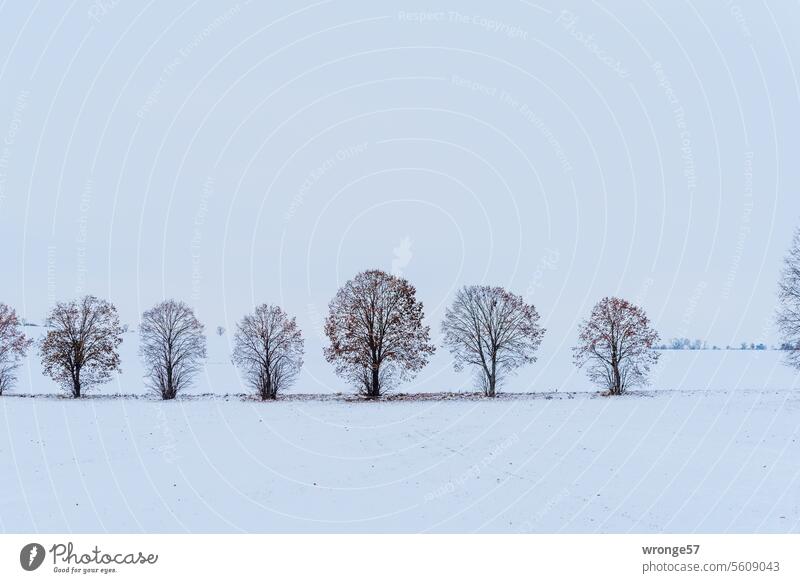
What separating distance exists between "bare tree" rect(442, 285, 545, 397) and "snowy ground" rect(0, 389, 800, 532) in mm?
17908

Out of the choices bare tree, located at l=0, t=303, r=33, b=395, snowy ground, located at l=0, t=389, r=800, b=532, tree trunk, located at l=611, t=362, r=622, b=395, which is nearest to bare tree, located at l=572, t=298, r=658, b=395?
tree trunk, located at l=611, t=362, r=622, b=395

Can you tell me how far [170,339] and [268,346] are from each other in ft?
32.7

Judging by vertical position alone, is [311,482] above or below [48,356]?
below

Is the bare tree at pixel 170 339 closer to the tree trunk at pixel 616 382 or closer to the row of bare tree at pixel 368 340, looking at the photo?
the row of bare tree at pixel 368 340

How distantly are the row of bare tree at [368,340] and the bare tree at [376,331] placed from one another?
0.33 ft

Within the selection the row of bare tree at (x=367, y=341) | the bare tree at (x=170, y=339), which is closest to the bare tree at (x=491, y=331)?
the row of bare tree at (x=367, y=341)

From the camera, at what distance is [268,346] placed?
191ft

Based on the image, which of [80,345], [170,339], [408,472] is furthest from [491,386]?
[80,345]

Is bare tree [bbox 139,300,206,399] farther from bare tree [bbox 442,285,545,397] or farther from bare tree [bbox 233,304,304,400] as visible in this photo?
bare tree [bbox 442,285,545,397]

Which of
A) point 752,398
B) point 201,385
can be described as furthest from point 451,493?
point 201,385

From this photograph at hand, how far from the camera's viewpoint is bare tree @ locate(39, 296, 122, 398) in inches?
2351
